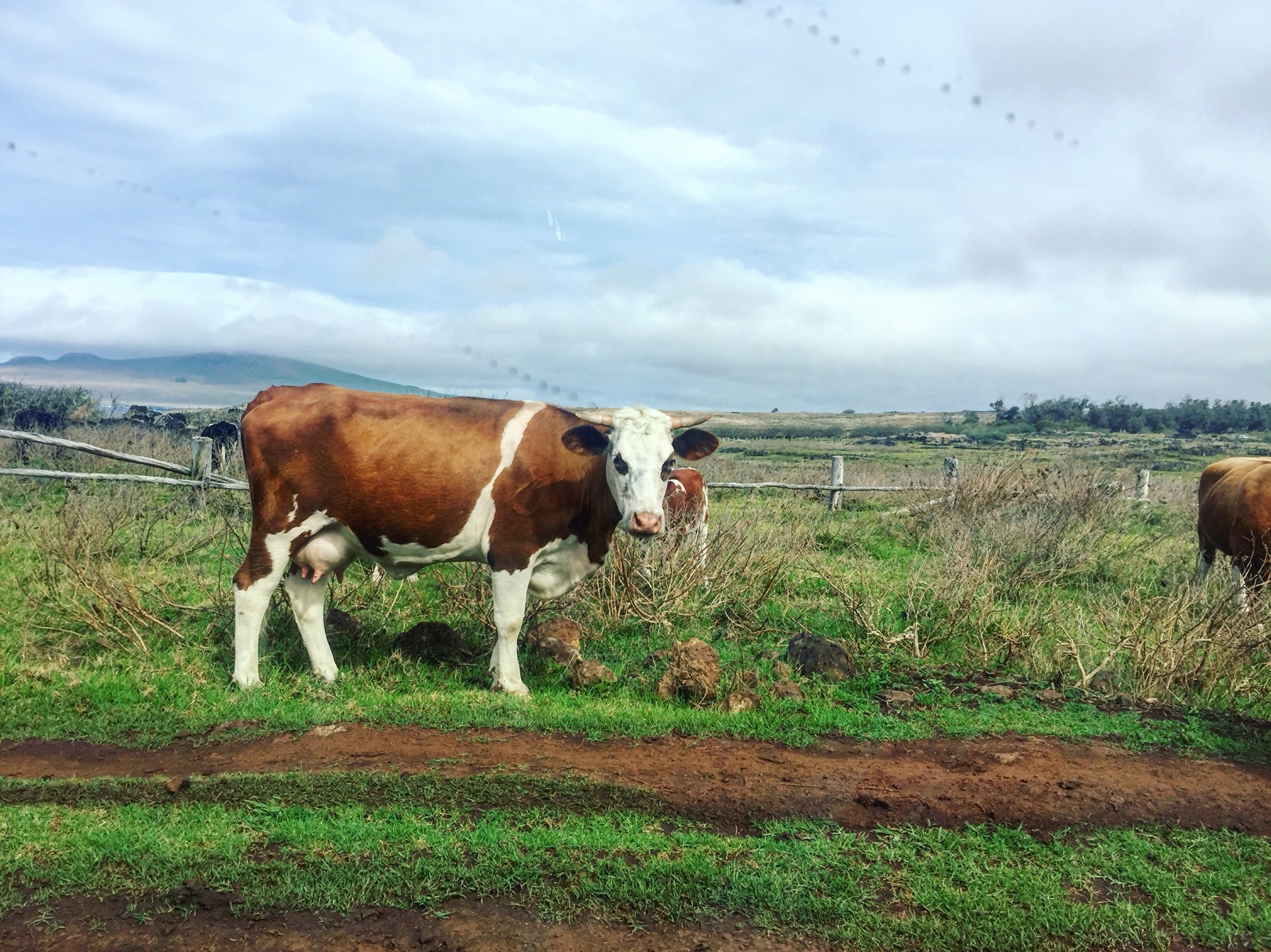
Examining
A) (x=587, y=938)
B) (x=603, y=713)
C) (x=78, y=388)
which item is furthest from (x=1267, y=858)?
(x=78, y=388)

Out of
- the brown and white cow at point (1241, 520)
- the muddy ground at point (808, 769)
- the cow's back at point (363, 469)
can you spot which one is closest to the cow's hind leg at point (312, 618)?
the cow's back at point (363, 469)

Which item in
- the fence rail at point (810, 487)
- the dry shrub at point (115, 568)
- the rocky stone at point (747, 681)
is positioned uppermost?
the fence rail at point (810, 487)

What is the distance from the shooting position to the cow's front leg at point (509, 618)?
7.04 metres

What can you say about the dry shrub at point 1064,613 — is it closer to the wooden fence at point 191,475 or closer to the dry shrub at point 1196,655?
the dry shrub at point 1196,655

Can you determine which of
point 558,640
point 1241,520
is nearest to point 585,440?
point 558,640

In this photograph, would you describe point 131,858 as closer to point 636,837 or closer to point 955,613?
point 636,837

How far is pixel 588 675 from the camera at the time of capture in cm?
725

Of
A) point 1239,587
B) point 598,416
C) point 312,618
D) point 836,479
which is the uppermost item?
point 598,416

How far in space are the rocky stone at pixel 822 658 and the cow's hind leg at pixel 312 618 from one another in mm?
3696

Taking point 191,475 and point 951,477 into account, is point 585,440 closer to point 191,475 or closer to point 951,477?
point 191,475

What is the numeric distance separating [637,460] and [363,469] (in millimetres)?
2083

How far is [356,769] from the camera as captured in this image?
5.46 metres

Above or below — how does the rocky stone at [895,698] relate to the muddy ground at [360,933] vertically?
above

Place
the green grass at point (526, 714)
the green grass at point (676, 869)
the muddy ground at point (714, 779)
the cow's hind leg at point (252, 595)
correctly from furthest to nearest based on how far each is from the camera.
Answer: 1. the cow's hind leg at point (252, 595)
2. the green grass at point (526, 714)
3. the green grass at point (676, 869)
4. the muddy ground at point (714, 779)
